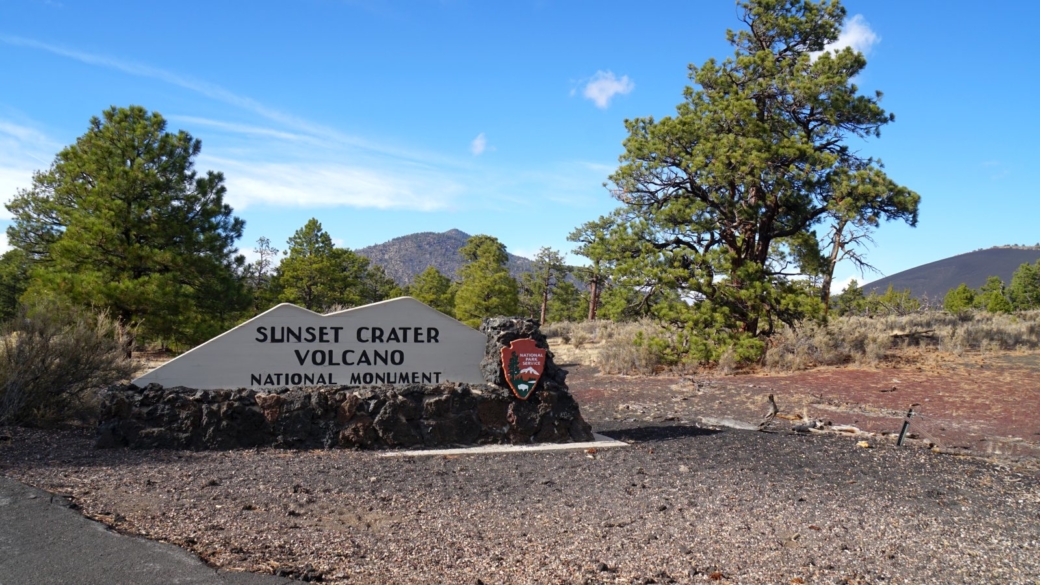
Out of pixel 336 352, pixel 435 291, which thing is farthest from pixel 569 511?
pixel 435 291

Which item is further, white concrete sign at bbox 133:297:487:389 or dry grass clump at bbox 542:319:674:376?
dry grass clump at bbox 542:319:674:376

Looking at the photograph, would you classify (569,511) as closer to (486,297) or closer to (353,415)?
(353,415)

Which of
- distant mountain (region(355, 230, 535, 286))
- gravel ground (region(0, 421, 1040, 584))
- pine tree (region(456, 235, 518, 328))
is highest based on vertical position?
distant mountain (region(355, 230, 535, 286))

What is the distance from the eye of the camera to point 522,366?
29.3 feet

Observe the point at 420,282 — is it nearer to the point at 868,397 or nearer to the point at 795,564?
the point at 868,397

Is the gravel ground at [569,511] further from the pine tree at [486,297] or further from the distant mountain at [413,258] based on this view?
the distant mountain at [413,258]

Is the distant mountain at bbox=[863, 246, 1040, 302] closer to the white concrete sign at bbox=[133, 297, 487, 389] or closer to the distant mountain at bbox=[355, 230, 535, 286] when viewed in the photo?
the distant mountain at bbox=[355, 230, 535, 286]

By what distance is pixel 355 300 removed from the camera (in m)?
35.8

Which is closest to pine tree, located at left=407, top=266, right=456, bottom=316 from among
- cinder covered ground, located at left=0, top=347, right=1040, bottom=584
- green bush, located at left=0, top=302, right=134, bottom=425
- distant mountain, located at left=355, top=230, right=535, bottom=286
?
green bush, located at left=0, top=302, right=134, bottom=425

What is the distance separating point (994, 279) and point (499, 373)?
54.7 meters

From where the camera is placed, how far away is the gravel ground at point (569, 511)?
4.68 metres

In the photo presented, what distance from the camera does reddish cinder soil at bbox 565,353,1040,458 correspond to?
10234 millimetres

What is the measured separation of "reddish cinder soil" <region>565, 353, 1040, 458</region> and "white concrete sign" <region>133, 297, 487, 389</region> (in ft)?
9.84

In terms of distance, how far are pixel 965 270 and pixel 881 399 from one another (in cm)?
11033
